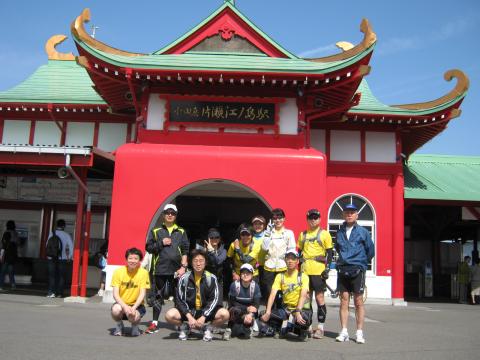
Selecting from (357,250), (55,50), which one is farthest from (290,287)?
(55,50)

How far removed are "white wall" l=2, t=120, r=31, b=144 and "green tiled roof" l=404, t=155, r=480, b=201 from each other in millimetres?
10178

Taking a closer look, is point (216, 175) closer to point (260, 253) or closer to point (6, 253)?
point (260, 253)

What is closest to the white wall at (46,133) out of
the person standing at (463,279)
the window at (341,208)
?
the window at (341,208)

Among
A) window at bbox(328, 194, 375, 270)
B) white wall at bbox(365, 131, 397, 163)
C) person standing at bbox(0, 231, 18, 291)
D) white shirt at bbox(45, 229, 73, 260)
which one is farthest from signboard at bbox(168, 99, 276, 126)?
person standing at bbox(0, 231, 18, 291)

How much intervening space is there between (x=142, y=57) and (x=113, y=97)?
4.52 feet

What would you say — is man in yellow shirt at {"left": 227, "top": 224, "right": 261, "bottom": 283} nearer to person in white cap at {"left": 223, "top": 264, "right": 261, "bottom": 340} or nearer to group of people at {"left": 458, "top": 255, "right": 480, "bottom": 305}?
person in white cap at {"left": 223, "top": 264, "right": 261, "bottom": 340}

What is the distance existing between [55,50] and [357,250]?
12398mm

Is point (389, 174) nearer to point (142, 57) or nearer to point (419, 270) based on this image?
point (419, 270)

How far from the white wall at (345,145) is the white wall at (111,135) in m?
5.51

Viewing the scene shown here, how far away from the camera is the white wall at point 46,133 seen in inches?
511

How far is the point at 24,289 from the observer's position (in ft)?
38.7

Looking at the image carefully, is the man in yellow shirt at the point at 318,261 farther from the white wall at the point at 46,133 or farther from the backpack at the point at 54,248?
the white wall at the point at 46,133

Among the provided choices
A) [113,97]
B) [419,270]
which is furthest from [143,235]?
[419,270]

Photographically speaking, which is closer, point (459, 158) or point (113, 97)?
point (113, 97)
